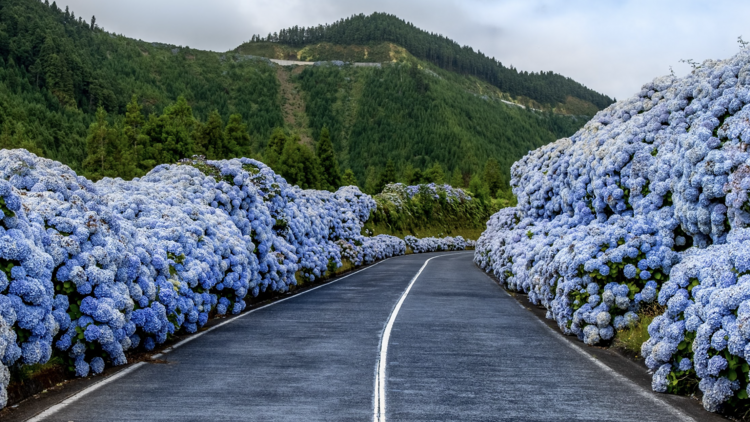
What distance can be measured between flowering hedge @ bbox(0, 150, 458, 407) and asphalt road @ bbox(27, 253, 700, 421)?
745 millimetres

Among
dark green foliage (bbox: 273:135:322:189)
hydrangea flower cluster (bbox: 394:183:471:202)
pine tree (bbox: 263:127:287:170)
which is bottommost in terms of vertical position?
hydrangea flower cluster (bbox: 394:183:471:202)

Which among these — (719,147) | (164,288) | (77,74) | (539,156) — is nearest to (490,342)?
(719,147)

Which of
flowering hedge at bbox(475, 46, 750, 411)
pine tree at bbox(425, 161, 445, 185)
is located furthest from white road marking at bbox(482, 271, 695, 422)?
pine tree at bbox(425, 161, 445, 185)

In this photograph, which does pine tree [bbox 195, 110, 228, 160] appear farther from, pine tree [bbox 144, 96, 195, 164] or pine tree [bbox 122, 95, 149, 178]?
pine tree [bbox 122, 95, 149, 178]

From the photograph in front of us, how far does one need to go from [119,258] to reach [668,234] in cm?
945

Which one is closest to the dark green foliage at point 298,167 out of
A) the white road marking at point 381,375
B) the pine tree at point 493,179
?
the pine tree at point 493,179

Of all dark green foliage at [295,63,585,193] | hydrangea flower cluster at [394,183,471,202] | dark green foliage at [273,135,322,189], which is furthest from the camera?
dark green foliage at [295,63,585,193]

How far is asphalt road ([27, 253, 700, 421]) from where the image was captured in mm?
7164

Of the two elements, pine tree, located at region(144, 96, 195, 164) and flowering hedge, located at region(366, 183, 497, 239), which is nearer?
flowering hedge, located at region(366, 183, 497, 239)

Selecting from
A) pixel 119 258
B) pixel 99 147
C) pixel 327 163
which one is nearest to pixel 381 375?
pixel 119 258

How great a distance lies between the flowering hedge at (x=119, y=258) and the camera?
25.4 feet

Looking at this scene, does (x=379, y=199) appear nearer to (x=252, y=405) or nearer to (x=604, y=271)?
(x=604, y=271)

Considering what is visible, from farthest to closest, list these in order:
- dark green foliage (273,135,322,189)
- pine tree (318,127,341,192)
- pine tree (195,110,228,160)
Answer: pine tree (318,127,341,192), dark green foliage (273,135,322,189), pine tree (195,110,228,160)

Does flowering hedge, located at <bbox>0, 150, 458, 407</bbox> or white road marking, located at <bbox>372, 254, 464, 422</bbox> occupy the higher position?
flowering hedge, located at <bbox>0, 150, 458, 407</bbox>
